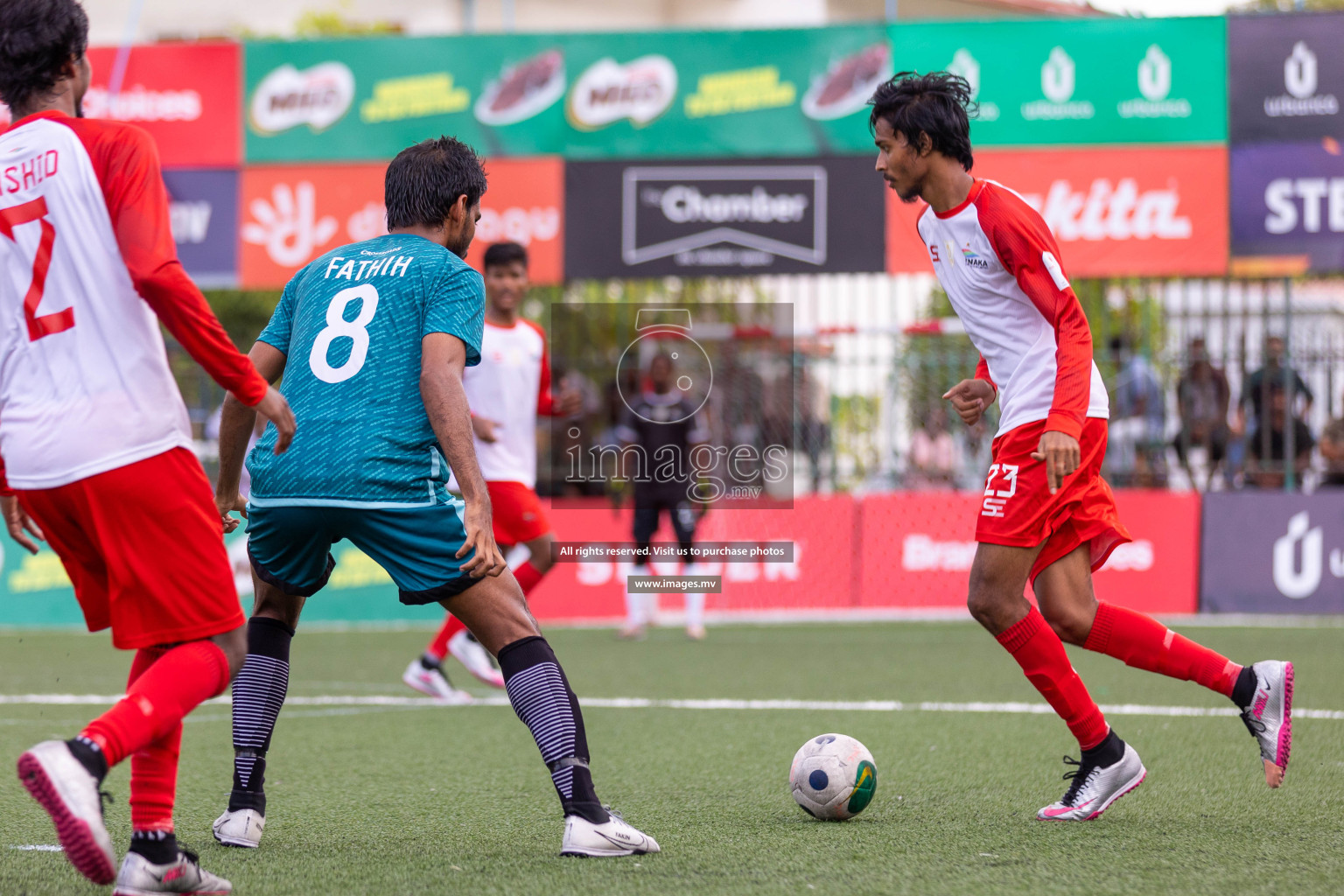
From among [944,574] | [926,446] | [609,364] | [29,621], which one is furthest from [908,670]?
[29,621]

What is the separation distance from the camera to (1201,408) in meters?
13.8

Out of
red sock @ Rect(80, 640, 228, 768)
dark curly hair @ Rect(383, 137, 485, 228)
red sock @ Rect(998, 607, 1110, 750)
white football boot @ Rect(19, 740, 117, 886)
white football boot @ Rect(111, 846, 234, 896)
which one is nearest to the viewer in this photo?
white football boot @ Rect(19, 740, 117, 886)

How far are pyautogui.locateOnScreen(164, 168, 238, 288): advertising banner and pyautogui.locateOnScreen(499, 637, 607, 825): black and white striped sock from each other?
11261 millimetres

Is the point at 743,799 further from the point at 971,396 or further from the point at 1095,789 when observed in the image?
the point at 971,396

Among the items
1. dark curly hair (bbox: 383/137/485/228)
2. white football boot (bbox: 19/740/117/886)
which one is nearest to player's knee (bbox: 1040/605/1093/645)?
dark curly hair (bbox: 383/137/485/228)

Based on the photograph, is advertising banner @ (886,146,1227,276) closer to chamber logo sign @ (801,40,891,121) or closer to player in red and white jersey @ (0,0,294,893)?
chamber logo sign @ (801,40,891,121)

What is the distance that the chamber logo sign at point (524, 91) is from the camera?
1411 centimetres

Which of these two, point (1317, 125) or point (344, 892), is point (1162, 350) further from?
point (344, 892)

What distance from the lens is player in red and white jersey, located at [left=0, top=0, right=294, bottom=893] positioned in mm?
3342

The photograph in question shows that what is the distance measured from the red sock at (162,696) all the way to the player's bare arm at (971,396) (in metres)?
2.57

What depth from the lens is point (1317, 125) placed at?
1322 centimetres

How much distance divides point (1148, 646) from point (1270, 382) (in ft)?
32.4

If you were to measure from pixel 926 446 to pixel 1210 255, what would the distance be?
10.5 ft

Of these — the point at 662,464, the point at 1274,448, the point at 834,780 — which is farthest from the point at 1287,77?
the point at 834,780
